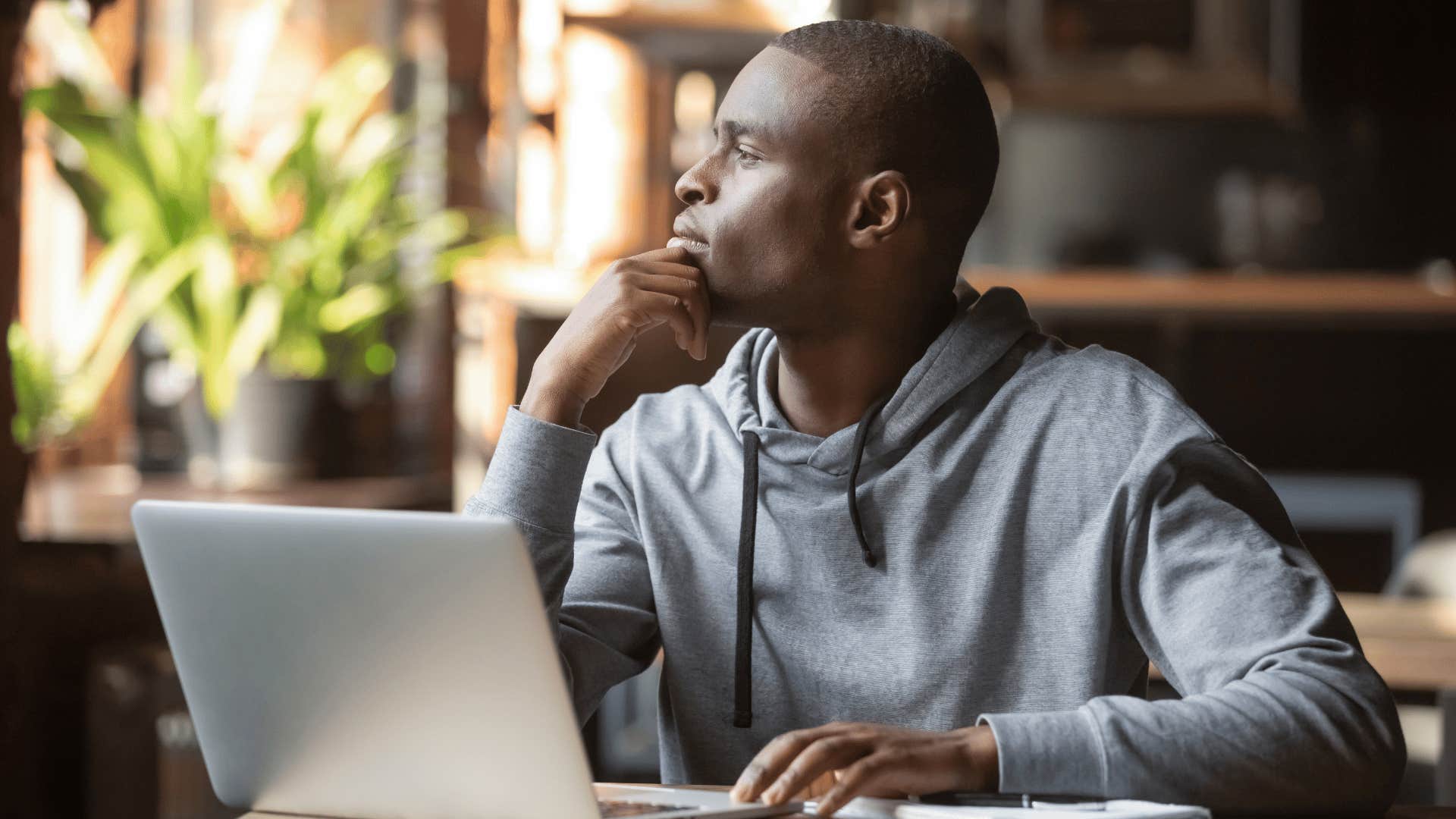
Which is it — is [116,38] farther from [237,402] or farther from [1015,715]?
[1015,715]

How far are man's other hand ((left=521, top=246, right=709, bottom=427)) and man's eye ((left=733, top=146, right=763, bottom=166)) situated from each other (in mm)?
78

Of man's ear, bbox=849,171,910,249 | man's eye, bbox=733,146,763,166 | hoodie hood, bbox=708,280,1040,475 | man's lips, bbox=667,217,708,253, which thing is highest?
man's eye, bbox=733,146,763,166

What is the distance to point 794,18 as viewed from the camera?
11.5 feet

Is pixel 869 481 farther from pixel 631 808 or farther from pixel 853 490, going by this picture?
pixel 631 808

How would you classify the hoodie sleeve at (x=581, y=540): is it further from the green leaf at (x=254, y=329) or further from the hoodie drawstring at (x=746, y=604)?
the green leaf at (x=254, y=329)

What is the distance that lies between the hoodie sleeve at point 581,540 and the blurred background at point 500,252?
2.59 feet

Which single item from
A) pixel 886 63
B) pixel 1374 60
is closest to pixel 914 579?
pixel 886 63

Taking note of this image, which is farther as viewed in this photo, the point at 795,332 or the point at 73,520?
the point at 73,520

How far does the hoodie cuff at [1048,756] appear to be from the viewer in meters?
0.90

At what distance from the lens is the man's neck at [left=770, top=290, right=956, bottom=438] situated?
1.19 meters

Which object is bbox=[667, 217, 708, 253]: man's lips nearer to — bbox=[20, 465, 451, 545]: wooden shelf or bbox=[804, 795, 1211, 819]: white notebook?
bbox=[804, 795, 1211, 819]: white notebook

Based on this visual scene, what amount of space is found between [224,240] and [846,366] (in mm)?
1659

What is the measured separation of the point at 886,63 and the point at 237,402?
177 cm

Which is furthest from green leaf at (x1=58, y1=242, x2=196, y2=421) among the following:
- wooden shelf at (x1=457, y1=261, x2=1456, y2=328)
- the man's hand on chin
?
the man's hand on chin
